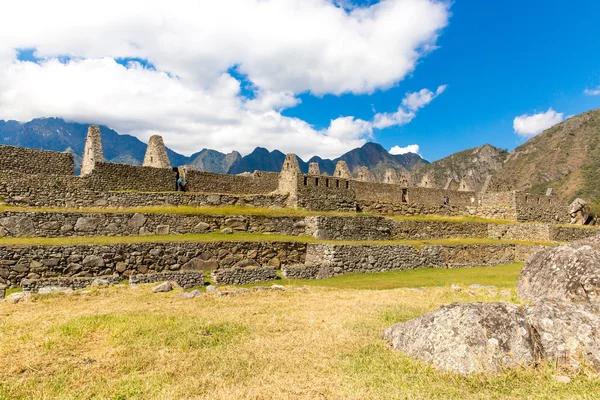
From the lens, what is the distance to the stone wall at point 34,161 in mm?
18891

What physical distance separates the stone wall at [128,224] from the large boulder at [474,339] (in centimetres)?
1346

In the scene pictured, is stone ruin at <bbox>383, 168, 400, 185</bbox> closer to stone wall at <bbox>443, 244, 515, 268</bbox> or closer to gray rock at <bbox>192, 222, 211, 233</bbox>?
stone wall at <bbox>443, 244, 515, 268</bbox>

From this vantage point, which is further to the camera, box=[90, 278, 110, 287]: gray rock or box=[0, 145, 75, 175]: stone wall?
box=[0, 145, 75, 175]: stone wall

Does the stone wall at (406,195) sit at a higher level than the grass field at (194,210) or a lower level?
higher

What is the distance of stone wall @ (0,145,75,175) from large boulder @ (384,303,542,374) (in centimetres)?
2129

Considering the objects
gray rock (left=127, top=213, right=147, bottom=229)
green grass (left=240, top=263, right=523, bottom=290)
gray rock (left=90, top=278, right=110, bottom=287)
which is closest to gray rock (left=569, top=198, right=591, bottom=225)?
green grass (left=240, top=263, right=523, bottom=290)

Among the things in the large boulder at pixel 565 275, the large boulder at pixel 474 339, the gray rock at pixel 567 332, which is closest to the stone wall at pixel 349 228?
the large boulder at pixel 565 275

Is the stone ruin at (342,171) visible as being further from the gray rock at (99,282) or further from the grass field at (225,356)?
the grass field at (225,356)

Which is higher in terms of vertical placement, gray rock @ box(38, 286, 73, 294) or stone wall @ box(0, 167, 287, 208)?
stone wall @ box(0, 167, 287, 208)

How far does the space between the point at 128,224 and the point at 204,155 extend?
141m

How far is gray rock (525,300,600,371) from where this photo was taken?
4777 millimetres

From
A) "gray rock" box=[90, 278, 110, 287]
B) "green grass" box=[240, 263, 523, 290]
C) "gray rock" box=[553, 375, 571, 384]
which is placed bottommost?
"green grass" box=[240, 263, 523, 290]

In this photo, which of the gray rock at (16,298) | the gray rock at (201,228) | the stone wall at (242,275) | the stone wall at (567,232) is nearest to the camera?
the gray rock at (16,298)

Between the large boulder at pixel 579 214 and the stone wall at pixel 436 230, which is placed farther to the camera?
the large boulder at pixel 579 214
